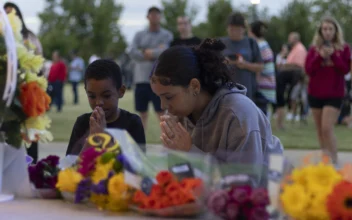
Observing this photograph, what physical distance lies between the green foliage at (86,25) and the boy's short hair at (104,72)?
5282cm

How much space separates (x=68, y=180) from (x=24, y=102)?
14.0 inches

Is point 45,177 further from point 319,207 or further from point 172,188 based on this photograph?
point 319,207

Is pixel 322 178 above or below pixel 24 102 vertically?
below

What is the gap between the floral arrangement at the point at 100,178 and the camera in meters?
2.29

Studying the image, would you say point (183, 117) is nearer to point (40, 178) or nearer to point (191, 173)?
point (40, 178)

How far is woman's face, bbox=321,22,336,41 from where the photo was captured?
8.18 m

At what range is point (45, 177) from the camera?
2713mm

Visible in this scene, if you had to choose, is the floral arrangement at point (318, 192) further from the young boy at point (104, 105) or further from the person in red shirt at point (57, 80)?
the person in red shirt at point (57, 80)

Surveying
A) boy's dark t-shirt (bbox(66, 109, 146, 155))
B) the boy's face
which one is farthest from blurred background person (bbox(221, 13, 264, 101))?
boy's dark t-shirt (bbox(66, 109, 146, 155))

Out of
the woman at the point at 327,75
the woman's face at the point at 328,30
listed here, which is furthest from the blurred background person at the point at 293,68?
the woman's face at the point at 328,30

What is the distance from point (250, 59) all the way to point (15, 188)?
5.86m

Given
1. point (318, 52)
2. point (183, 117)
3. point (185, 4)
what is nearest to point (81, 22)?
point (185, 4)

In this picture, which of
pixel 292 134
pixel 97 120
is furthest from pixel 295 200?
pixel 292 134

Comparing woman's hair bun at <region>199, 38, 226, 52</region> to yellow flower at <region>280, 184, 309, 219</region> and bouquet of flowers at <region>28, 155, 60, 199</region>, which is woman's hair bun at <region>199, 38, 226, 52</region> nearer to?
bouquet of flowers at <region>28, 155, 60, 199</region>
